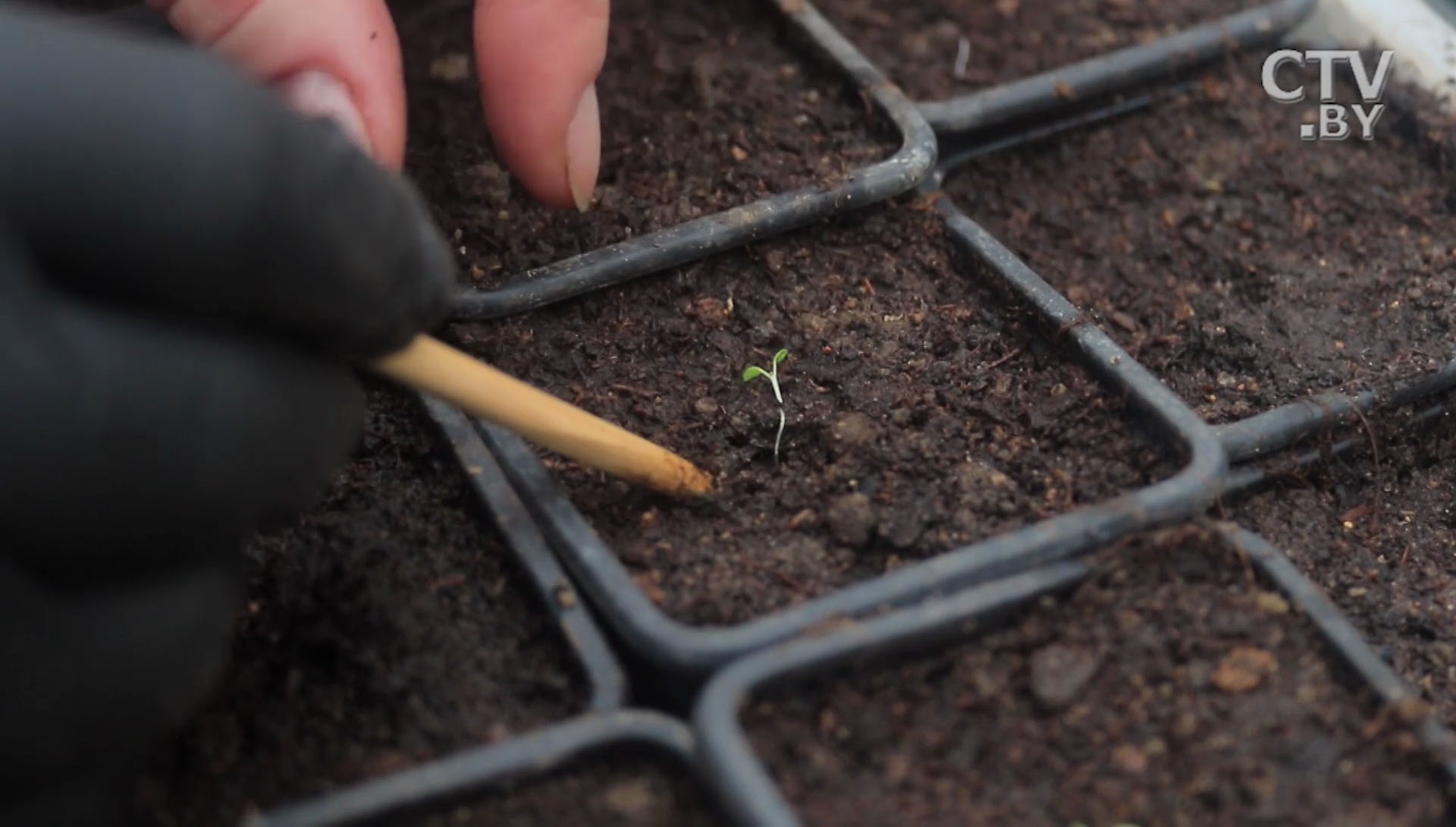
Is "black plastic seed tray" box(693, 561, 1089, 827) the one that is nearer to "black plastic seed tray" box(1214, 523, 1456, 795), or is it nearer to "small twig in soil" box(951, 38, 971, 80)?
"black plastic seed tray" box(1214, 523, 1456, 795)

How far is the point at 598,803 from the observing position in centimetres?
88

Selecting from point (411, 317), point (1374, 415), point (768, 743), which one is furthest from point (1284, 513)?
point (411, 317)

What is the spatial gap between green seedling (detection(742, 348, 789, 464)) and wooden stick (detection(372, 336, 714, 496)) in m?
0.08

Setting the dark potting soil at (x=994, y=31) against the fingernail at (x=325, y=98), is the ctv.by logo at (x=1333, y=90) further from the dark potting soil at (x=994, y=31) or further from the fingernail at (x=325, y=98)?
the fingernail at (x=325, y=98)

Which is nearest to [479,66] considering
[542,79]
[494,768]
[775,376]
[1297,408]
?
[542,79]

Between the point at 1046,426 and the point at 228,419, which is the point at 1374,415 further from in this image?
the point at 228,419

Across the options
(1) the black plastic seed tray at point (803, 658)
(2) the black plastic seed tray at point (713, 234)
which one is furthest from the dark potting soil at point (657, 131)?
(1) the black plastic seed tray at point (803, 658)

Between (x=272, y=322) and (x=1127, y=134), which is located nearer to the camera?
(x=272, y=322)

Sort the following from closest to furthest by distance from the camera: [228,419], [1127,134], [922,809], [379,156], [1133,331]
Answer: [228,419] < [922,809] < [379,156] < [1133,331] < [1127,134]

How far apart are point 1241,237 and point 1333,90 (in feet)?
0.96

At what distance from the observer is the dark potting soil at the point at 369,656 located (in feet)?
2.97

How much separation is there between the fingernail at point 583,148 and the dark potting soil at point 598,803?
54 cm

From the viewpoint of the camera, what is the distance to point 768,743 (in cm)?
92

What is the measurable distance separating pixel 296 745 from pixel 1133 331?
80cm
